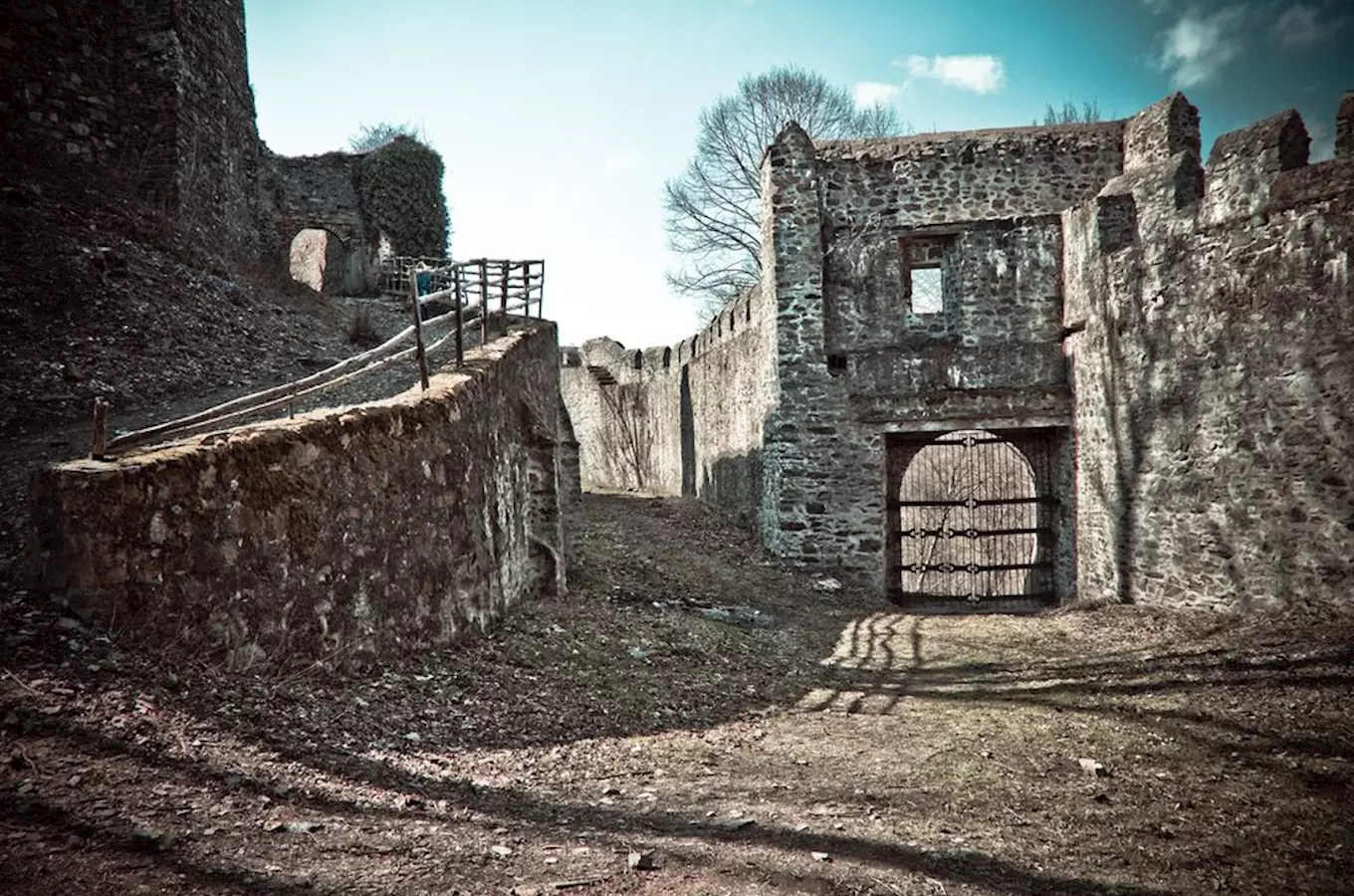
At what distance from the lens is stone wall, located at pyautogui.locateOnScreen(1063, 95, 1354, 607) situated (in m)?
7.02

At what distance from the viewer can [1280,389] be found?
746 cm

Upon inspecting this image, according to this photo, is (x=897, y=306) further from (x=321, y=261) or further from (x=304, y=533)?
(x=321, y=261)

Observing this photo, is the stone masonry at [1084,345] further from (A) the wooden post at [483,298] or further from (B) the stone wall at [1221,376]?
(A) the wooden post at [483,298]

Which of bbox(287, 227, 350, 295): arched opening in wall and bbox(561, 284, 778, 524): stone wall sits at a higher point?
bbox(287, 227, 350, 295): arched opening in wall

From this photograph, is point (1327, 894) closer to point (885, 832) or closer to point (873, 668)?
point (885, 832)

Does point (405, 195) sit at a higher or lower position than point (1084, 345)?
higher

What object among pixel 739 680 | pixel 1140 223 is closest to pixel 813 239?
pixel 1140 223

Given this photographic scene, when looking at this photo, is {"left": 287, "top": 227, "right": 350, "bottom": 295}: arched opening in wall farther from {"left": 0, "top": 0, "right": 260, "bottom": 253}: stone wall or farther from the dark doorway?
the dark doorway

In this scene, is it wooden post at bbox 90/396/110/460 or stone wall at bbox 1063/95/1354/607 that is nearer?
wooden post at bbox 90/396/110/460

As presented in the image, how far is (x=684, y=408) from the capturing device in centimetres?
1958

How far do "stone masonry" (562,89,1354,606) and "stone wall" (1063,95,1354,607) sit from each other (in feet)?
0.07

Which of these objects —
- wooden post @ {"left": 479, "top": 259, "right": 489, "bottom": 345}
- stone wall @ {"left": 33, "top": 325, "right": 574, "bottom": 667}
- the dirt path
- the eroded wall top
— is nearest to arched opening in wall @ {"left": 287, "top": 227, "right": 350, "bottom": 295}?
wooden post @ {"left": 479, "top": 259, "right": 489, "bottom": 345}

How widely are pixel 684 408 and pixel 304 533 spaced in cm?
1534

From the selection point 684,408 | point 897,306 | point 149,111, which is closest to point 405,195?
point 149,111
